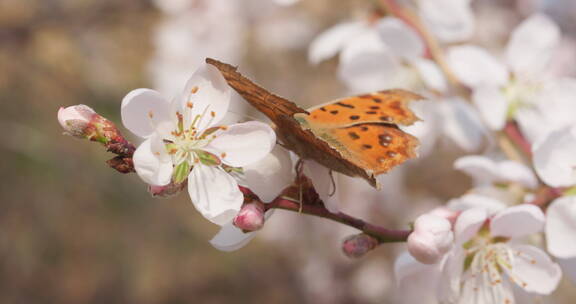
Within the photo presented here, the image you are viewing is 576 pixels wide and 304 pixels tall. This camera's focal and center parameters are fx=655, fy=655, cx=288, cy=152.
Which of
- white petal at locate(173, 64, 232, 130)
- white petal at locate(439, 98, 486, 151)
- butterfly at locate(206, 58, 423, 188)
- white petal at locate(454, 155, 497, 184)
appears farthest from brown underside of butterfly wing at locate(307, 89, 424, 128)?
white petal at locate(439, 98, 486, 151)

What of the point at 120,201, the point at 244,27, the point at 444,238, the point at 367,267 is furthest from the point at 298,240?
the point at 444,238

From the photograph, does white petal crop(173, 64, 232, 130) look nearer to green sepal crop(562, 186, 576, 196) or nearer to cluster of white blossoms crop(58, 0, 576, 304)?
cluster of white blossoms crop(58, 0, 576, 304)

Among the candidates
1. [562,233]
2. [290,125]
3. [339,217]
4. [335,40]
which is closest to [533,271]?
[562,233]

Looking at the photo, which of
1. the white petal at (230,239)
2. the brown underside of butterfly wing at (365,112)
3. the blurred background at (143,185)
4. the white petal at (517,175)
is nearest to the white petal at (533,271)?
the white petal at (517,175)

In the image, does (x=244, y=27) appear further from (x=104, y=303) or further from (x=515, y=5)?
(x=104, y=303)

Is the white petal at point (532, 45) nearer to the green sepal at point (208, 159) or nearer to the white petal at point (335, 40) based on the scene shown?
the white petal at point (335, 40)

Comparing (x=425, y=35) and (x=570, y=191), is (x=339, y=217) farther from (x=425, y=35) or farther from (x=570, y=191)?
(x=425, y=35)
